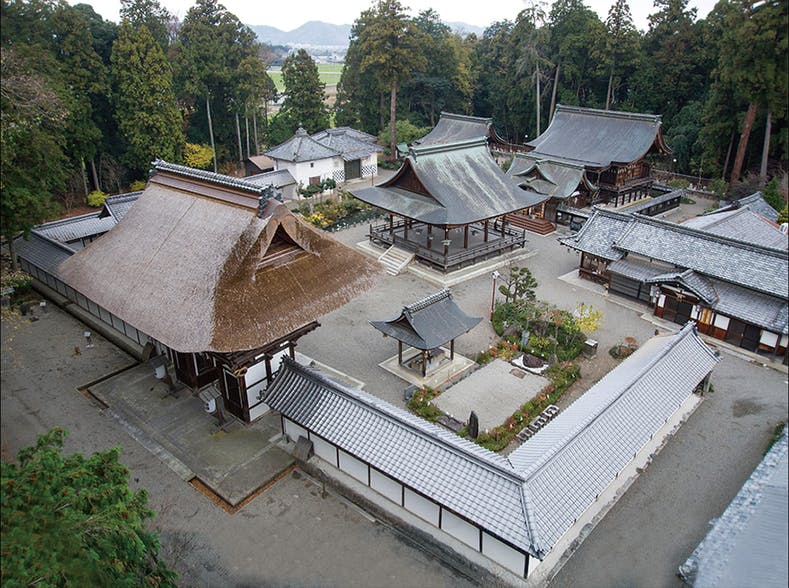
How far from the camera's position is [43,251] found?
26703 millimetres

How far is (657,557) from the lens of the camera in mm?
13523

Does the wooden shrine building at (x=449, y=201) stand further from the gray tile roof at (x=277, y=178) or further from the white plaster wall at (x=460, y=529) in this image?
the white plaster wall at (x=460, y=529)

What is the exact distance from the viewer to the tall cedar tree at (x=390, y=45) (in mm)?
46375

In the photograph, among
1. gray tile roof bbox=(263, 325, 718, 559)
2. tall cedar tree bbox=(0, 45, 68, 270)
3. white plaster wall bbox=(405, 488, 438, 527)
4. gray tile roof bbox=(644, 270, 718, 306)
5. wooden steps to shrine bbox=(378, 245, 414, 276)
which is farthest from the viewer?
wooden steps to shrine bbox=(378, 245, 414, 276)

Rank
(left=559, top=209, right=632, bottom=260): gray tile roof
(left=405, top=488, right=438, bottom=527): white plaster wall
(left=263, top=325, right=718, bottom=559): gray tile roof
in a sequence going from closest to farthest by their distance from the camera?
1. (left=263, top=325, right=718, bottom=559): gray tile roof
2. (left=405, top=488, right=438, bottom=527): white plaster wall
3. (left=559, top=209, right=632, bottom=260): gray tile roof

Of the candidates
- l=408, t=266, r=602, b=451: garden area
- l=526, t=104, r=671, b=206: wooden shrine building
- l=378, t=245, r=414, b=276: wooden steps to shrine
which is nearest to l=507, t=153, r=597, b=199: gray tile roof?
l=526, t=104, r=671, b=206: wooden shrine building

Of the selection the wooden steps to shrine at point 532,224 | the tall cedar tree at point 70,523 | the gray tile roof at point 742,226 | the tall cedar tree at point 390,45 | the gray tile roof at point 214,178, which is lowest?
the wooden steps to shrine at point 532,224

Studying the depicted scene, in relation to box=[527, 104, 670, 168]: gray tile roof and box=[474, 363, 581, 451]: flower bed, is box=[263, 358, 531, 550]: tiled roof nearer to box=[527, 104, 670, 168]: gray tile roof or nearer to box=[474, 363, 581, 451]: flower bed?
box=[474, 363, 581, 451]: flower bed

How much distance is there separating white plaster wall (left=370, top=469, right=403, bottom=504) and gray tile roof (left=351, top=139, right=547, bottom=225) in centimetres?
1498

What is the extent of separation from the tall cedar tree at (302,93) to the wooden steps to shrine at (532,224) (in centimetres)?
2184

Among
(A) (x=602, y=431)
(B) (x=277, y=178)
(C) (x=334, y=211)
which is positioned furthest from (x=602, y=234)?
(B) (x=277, y=178)

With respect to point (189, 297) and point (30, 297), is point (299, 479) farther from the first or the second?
point (30, 297)

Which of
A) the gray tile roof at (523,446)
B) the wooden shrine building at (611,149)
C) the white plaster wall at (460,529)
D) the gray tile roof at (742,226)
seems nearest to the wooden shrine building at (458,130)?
the wooden shrine building at (611,149)

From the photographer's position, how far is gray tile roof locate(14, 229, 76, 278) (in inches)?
1013
